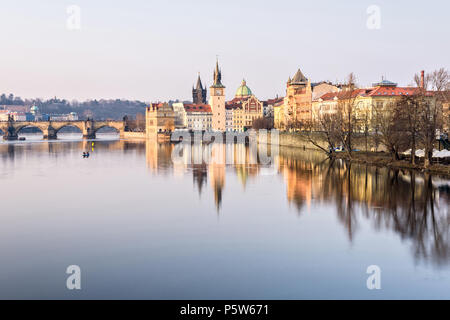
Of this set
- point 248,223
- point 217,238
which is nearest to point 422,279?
point 217,238

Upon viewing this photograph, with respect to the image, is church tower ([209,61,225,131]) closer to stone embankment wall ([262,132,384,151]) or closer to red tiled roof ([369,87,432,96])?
stone embankment wall ([262,132,384,151])

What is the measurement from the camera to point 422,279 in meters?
13.6

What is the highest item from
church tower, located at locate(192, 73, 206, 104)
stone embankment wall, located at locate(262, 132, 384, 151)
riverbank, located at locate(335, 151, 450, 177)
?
church tower, located at locate(192, 73, 206, 104)

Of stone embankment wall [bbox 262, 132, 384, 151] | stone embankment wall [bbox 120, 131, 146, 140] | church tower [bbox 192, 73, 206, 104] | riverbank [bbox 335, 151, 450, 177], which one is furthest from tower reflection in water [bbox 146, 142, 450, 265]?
church tower [bbox 192, 73, 206, 104]

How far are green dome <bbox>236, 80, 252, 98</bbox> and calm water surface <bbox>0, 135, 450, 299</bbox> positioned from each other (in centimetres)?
13895

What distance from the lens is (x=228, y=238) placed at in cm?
1836

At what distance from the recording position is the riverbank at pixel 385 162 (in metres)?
35.7

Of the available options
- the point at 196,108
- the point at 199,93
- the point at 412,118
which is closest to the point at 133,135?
the point at 196,108

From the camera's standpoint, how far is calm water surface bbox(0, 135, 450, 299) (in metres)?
13.2

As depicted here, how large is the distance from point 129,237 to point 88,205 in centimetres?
799

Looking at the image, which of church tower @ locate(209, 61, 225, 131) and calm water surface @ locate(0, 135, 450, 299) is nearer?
calm water surface @ locate(0, 135, 450, 299)

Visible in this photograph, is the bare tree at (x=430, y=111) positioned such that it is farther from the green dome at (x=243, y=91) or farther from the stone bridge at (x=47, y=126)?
the green dome at (x=243, y=91)

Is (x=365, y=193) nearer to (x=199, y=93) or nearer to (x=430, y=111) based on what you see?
(x=430, y=111)

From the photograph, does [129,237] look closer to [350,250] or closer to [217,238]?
[217,238]
